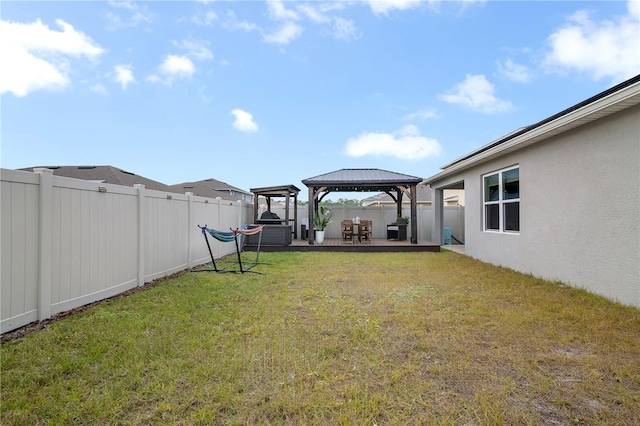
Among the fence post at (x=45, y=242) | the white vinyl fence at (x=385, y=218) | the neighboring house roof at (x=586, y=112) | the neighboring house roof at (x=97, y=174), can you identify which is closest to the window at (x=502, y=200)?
the neighboring house roof at (x=586, y=112)

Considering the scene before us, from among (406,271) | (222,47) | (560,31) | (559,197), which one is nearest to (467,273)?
(406,271)

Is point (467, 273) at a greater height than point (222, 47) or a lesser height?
lesser

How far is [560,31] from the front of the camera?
7.91 meters

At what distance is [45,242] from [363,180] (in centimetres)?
867

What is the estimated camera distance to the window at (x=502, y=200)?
21.4 ft

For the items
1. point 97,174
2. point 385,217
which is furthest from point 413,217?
point 97,174

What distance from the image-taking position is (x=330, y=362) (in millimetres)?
2412

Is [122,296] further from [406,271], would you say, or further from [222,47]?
[222,47]

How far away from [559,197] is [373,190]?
7.07 metres

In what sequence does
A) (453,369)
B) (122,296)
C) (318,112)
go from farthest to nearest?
(318,112) < (122,296) < (453,369)

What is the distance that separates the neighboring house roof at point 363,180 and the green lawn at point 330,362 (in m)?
6.45

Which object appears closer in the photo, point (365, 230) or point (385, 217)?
point (365, 230)

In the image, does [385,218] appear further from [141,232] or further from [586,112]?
[141,232]

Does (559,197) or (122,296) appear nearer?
(122,296)
